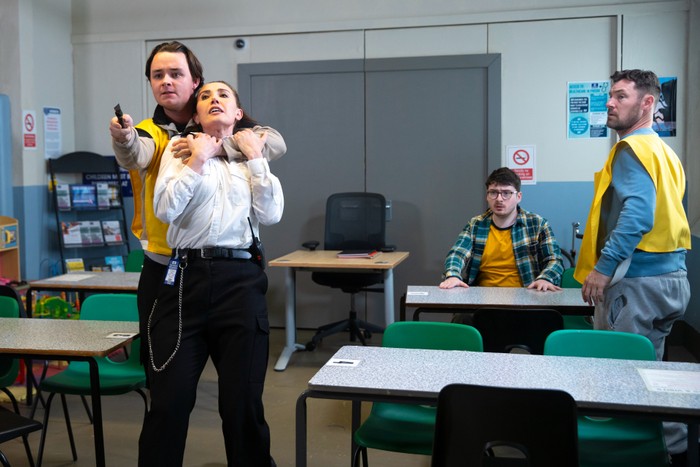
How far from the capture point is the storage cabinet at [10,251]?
16.3ft

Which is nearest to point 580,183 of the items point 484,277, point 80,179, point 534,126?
point 534,126

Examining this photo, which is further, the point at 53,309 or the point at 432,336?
the point at 53,309

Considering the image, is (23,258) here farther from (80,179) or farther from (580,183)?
(580,183)

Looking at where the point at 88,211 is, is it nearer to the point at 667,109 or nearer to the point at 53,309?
the point at 53,309

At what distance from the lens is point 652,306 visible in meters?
2.57

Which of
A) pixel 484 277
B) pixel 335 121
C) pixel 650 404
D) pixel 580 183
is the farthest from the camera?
pixel 335 121

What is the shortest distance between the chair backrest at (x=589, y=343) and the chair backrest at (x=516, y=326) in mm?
430

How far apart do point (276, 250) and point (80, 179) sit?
1892 mm

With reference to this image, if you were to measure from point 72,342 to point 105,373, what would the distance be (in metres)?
0.59

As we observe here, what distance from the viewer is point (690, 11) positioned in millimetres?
5004

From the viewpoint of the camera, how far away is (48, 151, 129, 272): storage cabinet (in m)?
5.75

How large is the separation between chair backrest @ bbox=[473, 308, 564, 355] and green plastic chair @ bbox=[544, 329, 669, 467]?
43 centimetres

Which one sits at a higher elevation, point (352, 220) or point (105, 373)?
point (352, 220)

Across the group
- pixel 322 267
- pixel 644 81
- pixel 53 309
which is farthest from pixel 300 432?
pixel 53 309
